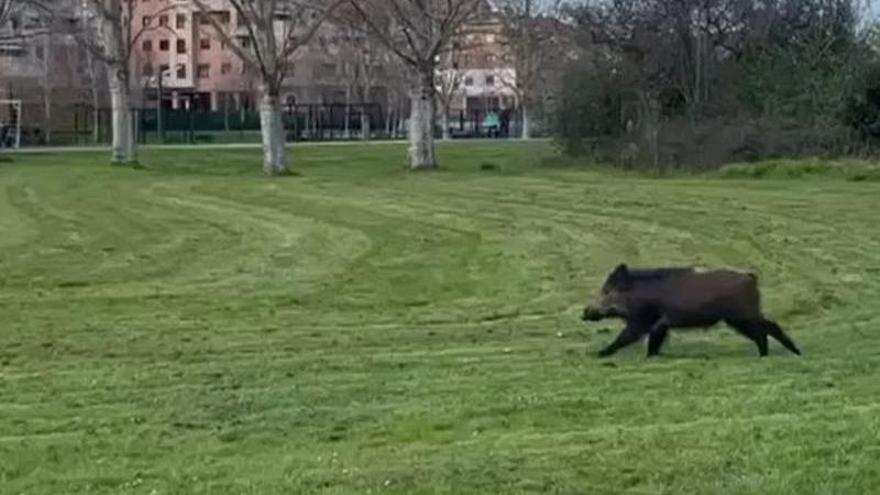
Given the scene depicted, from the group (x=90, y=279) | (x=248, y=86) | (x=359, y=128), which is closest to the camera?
(x=90, y=279)

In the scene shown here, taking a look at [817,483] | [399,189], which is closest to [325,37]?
[399,189]

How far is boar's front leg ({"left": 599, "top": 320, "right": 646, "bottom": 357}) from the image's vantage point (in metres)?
13.7

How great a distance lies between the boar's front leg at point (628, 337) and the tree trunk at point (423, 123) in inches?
1483

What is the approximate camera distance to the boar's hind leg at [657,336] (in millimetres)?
13531

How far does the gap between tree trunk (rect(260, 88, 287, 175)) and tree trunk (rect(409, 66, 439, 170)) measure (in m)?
4.20

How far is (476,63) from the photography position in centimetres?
12256

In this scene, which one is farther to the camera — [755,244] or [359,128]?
[359,128]

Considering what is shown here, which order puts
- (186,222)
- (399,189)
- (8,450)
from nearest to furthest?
(8,450) < (186,222) < (399,189)

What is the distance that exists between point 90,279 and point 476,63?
102 m

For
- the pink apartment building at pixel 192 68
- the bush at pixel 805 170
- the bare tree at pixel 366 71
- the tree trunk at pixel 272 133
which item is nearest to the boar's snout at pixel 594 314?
the bush at pixel 805 170

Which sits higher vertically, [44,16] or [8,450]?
[44,16]

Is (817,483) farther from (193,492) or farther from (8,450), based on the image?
(8,450)

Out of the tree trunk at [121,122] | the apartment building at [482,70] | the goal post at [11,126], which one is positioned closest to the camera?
the tree trunk at [121,122]

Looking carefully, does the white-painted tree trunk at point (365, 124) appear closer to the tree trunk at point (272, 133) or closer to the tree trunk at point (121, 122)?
the tree trunk at point (121, 122)
